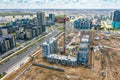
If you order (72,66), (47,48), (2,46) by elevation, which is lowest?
(72,66)

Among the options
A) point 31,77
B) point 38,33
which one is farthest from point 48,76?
point 38,33

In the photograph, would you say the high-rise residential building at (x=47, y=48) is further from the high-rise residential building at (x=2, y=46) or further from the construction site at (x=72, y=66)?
the high-rise residential building at (x=2, y=46)

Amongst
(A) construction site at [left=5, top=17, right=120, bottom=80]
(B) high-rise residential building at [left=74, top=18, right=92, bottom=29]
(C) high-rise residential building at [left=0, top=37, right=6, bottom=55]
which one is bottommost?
(A) construction site at [left=5, top=17, right=120, bottom=80]

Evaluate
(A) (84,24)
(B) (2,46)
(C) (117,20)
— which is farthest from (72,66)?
(C) (117,20)

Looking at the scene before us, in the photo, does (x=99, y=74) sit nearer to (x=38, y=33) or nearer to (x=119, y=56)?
(x=119, y=56)

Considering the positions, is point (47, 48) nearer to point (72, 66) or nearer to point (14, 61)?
point (72, 66)

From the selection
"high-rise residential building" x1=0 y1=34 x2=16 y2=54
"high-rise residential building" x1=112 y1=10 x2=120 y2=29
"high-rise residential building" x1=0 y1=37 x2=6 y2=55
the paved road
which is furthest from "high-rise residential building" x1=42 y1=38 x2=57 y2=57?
"high-rise residential building" x1=112 y1=10 x2=120 y2=29

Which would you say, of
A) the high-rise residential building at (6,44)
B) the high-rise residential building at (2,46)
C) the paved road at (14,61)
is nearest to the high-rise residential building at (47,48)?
the paved road at (14,61)

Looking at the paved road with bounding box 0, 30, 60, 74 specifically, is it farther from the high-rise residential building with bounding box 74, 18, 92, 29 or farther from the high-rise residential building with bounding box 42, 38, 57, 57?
the high-rise residential building with bounding box 74, 18, 92, 29

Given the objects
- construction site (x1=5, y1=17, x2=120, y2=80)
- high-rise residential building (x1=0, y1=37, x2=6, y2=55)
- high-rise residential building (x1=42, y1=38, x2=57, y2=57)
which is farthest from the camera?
high-rise residential building (x1=0, y1=37, x2=6, y2=55)

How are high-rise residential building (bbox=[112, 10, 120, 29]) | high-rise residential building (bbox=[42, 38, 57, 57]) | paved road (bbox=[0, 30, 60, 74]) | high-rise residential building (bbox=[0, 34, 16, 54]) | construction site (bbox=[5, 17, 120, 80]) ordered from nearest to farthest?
construction site (bbox=[5, 17, 120, 80]) → paved road (bbox=[0, 30, 60, 74]) → high-rise residential building (bbox=[42, 38, 57, 57]) → high-rise residential building (bbox=[0, 34, 16, 54]) → high-rise residential building (bbox=[112, 10, 120, 29])

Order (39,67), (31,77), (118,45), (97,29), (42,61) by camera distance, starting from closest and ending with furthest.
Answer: (31,77), (39,67), (42,61), (118,45), (97,29)
